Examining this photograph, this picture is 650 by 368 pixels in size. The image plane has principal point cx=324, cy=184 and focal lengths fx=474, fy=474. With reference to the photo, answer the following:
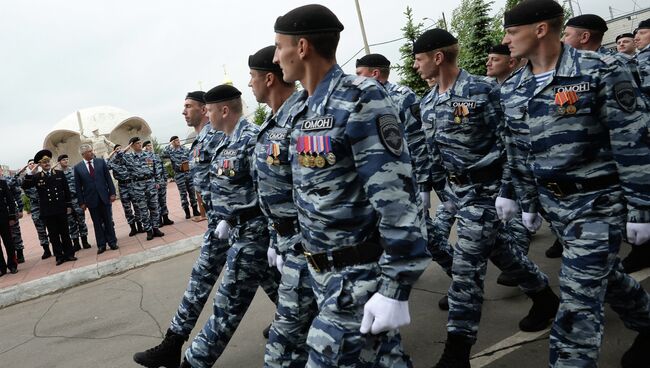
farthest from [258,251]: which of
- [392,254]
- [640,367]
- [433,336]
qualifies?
[640,367]

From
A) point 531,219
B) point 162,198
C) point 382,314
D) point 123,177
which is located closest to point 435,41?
point 531,219

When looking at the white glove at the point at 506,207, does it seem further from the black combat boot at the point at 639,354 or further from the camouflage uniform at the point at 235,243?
the camouflage uniform at the point at 235,243

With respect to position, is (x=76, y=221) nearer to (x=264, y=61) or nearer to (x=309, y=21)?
(x=264, y=61)

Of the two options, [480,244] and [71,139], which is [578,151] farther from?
[71,139]

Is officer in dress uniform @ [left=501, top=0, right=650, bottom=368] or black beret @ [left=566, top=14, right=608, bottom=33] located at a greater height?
black beret @ [left=566, top=14, right=608, bottom=33]

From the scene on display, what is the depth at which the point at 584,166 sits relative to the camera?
235cm

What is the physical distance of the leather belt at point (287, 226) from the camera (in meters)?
2.58

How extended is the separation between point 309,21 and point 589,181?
1569mm

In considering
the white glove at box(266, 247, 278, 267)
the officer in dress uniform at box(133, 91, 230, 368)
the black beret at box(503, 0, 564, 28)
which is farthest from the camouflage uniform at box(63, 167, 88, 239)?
the black beret at box(503, 0, 564, 28)

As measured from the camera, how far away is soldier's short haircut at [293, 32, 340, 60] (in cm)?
190

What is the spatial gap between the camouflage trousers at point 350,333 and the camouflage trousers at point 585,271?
892 mm

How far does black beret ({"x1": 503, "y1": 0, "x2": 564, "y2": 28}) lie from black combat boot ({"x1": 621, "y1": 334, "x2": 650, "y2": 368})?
1.81 m

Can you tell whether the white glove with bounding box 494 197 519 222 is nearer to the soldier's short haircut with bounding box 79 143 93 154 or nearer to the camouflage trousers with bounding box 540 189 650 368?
the camouflage trousers with bounding box 540 189 650 368

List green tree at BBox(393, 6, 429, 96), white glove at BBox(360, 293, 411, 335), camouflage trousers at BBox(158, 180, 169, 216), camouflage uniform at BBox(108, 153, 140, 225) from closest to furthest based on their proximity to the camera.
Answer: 1. white glove at BBox(360, 293, 411, 335)
2. camouflage uniform at BBox(108, 153, 140, 225)
3. camouflage trousers at BBox(158, 180, 169, 216)
4. green tree at BBox(393, 6, 429, 96)
